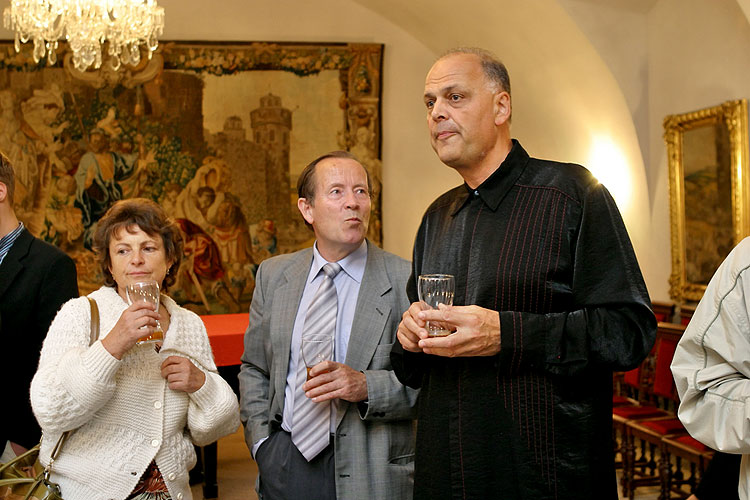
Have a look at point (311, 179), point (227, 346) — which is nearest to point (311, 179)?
point (311, 179)

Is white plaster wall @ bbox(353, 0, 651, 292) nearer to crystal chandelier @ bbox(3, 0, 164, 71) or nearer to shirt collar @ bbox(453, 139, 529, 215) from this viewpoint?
crystal chandelier @ bbox(3, 0, 164, 71)

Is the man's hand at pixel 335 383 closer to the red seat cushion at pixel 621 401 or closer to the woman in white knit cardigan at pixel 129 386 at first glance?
the woman in white knit cardigan at pixel 129 386

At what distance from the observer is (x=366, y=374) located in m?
2.80

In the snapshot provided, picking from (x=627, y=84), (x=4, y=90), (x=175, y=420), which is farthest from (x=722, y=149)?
(x=4, y=90)

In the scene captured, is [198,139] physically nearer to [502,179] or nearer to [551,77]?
[551,77]

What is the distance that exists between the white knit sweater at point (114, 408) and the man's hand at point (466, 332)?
0.96 metres

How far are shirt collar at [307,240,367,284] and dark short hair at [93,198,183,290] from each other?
0.57 metres

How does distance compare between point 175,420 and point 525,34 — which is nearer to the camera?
point 175,420

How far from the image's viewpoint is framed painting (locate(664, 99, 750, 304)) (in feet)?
20.7

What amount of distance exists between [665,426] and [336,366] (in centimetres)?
400

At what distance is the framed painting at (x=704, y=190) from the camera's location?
6.31m

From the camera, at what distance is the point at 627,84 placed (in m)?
7.66

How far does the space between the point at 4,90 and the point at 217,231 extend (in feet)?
10.2

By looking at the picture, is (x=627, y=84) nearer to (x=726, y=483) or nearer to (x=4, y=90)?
(x=726, y=483)
